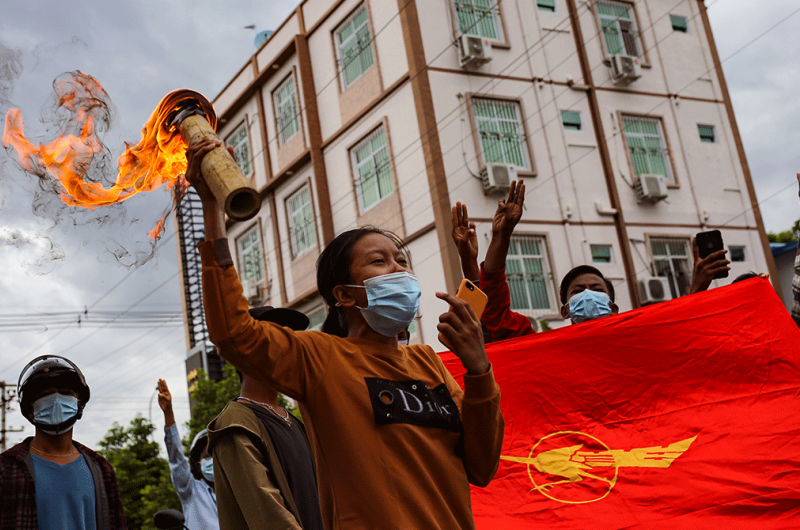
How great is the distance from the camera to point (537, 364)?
4.93 metres

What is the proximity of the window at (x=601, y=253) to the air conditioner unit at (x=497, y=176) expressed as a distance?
302 centimetres

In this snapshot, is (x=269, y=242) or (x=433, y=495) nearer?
(x=433, y=495)

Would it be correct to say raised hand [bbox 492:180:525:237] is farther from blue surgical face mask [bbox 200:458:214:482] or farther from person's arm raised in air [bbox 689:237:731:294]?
blue surgical face mask [bbox 200:458:214:482]

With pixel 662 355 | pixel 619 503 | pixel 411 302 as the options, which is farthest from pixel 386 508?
pixel 662 355

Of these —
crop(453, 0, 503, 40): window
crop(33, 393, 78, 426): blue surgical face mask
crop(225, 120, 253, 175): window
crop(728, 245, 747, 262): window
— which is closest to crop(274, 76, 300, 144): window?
crop(225, 120, 253, 175): window

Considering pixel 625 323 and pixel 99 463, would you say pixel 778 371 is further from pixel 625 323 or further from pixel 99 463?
pixel 99 463

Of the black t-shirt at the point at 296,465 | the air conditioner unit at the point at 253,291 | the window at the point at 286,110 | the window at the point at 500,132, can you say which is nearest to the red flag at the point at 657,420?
the black t-shirt at the point at 296,465

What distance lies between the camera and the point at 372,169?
64.0ft

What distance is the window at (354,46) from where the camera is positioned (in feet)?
65.2

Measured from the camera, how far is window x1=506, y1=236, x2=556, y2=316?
682 inches

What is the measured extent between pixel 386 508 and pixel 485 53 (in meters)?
17.1

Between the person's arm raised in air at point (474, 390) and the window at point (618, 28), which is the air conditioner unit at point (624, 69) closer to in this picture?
the window at point (618, 28)

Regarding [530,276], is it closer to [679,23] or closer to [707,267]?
[679,23]

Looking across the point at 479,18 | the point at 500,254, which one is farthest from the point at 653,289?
the point at 500,254
